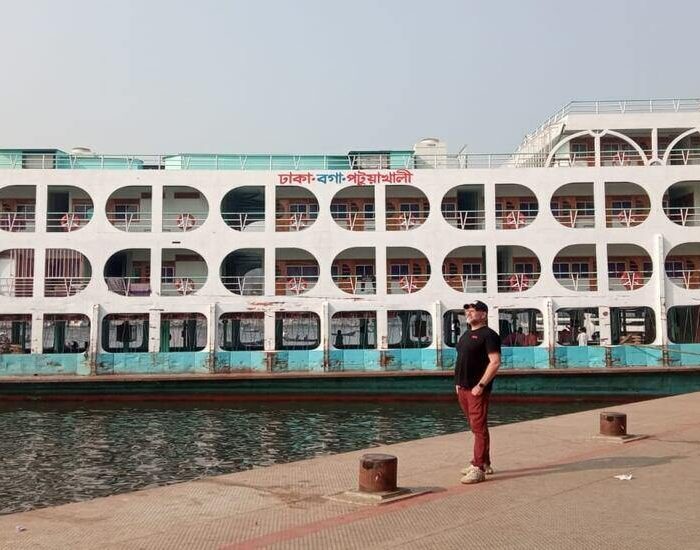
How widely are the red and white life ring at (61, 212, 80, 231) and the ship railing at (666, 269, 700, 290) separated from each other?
75.5 feet

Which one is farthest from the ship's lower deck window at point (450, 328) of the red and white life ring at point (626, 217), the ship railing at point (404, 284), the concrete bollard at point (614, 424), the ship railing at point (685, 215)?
the concrete bollard at point (614, 424)

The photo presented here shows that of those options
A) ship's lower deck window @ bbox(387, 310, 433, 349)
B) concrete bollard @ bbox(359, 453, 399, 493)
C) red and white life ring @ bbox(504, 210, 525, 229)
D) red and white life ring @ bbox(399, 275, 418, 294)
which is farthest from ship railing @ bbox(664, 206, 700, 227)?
concrete bollard @ bbox(359, 453, 399, 493)

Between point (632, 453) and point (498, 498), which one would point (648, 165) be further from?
point (498, 498)

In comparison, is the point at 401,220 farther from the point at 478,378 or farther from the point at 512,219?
the point at 478,378

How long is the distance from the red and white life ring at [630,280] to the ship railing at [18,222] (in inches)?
891

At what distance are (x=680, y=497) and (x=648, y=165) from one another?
22.7 meters

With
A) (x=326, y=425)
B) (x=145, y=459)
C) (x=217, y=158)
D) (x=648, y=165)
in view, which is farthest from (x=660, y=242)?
(x=145, y=459)

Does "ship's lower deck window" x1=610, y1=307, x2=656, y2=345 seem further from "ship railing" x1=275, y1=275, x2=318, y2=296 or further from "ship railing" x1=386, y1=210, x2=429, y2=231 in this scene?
"ship railing" x1=275, y1=275, x2=318, y2=296

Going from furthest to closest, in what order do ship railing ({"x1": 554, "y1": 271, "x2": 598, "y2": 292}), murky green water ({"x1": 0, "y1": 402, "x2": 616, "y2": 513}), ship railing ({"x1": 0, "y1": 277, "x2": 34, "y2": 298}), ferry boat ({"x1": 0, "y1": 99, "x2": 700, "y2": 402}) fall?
ship railing ({"x1": 554, "y1": 271, "x2": 598, "y2": 292})
ship railing ({"x1": 0, "y1": 277, "x2": 34, "y2": 298})
ferry boat ({"x1": 0, "y1": 99, "x2": 700, "y2": 402})
murky green water ({"x1": 0, "y1": 402, "x2": 616, "y2": 513})

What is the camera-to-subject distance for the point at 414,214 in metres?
29.1

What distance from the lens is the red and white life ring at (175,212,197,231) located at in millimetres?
26766

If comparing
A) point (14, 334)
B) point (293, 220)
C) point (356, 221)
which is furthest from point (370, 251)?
point (14, 334)

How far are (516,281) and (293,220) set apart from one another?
8866 mm

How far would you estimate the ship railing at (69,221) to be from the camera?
2625 cm
